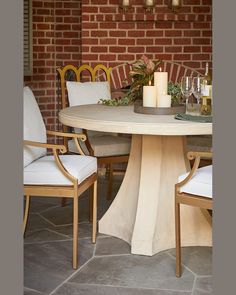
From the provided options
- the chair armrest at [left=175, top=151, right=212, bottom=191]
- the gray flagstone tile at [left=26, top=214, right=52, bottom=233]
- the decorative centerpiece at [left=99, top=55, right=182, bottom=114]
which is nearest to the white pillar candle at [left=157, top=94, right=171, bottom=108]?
the decorative centerpiece at [left=99, top=55, right=182, bottom=114]

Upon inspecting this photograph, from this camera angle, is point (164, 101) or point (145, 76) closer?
point (164, 101)

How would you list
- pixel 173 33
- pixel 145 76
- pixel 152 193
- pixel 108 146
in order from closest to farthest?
1. pixel 152 193
2. pixel 145 76
3. pixel 108 146
4. pixel 173 33

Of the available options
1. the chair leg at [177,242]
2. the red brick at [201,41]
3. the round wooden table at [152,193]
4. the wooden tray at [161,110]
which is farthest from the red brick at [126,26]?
the chair leg at [177,242]

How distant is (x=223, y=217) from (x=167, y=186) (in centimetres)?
209

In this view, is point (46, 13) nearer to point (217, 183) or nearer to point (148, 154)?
point (148, 154)

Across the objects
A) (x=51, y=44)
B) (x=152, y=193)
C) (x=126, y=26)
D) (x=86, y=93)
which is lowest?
(x=152, y=193)

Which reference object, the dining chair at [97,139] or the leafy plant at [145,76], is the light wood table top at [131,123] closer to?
the leafy plant at [145,76]

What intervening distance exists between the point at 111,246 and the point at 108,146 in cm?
86

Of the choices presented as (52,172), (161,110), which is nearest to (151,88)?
(161,110)

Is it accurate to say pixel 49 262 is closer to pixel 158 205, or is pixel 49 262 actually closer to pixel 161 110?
pixel 158 205

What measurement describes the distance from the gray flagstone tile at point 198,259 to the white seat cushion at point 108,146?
967mm

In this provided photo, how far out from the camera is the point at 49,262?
3066mm

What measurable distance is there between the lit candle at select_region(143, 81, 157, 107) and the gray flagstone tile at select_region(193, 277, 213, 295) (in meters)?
1.09

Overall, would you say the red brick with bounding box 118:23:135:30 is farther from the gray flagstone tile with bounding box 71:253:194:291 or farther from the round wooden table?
the gray flagstone tile with bounding box 71:253:194:291
